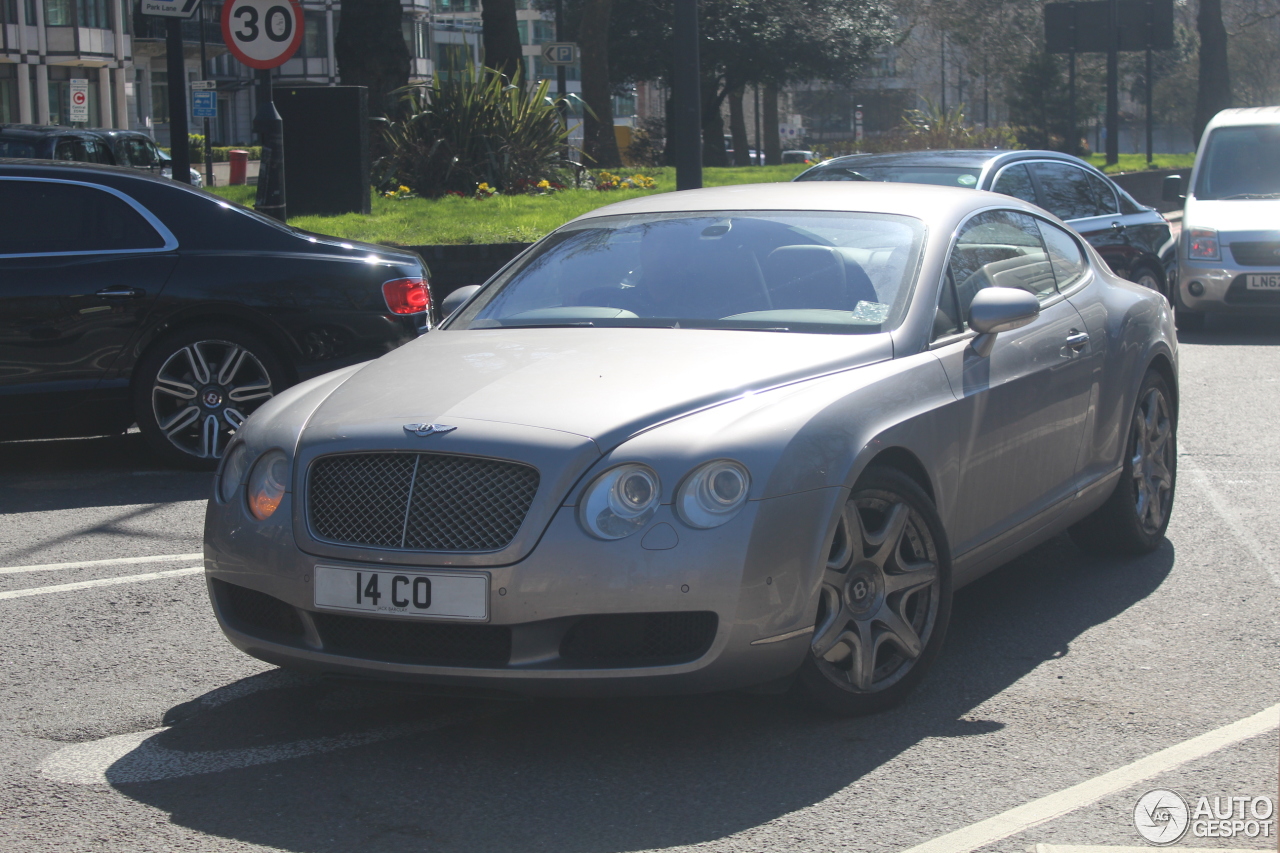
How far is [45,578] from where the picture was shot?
589cm

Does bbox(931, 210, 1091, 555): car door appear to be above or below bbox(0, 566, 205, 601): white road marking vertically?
above

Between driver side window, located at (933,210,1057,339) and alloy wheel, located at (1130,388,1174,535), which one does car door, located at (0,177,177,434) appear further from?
alloy wheel, located at (1130,388,1174,535)

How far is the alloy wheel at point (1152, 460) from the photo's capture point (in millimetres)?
6047

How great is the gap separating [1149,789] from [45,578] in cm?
408

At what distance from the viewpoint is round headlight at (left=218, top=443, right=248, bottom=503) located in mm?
4262

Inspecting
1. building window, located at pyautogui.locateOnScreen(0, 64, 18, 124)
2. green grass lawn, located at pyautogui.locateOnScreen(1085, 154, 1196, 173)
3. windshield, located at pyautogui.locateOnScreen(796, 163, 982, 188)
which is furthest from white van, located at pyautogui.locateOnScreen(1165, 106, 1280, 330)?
building window, located at pyautogui.locateOnScreen(0, 64, 18, 124)

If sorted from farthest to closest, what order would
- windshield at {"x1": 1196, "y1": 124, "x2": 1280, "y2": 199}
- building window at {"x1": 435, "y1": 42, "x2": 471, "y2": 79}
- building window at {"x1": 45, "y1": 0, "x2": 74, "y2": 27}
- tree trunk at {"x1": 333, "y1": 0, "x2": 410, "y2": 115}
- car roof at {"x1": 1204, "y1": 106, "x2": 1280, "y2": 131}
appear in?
building window at {"x1": 45, "y1": 0, "x2": 74, "y2": 27} → tree trunk at {"x1": 333, "y1": 0, "x2": 410, "y2": 115} → building window at {"x1": 435, "y1": 42, "x2": 471, "y2": 79} → car roof at {"x1": 1204, "y1": 106, "x2": 1280, "y2": 131} → windshield at {"x1": 1196, "y1": 124, "x2": 1280, "y2": 199}

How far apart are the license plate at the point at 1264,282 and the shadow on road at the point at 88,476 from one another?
30.3 feet

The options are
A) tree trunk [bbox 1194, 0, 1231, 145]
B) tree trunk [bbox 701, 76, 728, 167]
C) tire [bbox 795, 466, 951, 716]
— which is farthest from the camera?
tree trunk [bbox 701, 76, 728, 167]

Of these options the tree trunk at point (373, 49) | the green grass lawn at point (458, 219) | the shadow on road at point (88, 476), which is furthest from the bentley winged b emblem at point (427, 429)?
the tree trunk at point (373, 49)

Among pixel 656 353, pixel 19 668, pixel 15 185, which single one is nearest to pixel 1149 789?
pixel 656 353

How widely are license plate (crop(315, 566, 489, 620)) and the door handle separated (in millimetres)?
4296

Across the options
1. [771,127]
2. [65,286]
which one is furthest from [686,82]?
[771,127]

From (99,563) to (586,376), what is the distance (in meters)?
2.80
